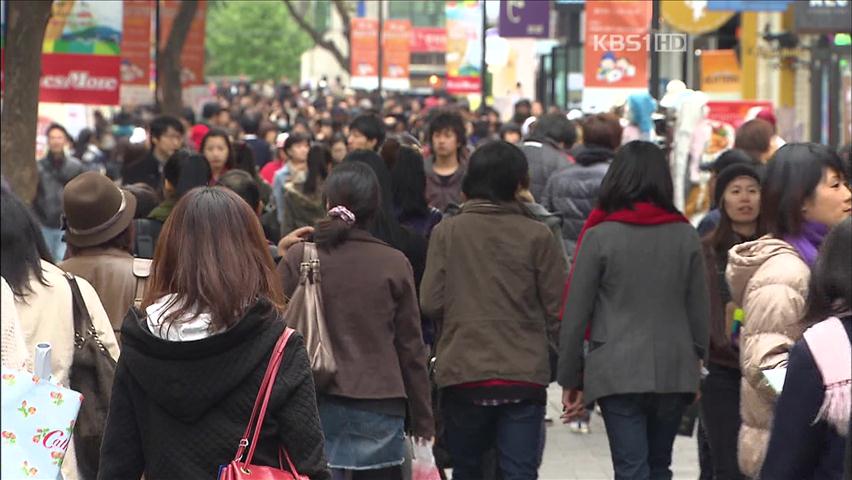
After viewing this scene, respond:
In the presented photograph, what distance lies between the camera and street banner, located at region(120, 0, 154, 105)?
75.9 ft

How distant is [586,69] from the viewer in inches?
663

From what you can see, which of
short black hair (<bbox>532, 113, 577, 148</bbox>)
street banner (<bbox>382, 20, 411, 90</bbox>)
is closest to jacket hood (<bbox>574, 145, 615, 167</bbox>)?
short black hair (<bbox>532, 113, 577, 148</bbox>)

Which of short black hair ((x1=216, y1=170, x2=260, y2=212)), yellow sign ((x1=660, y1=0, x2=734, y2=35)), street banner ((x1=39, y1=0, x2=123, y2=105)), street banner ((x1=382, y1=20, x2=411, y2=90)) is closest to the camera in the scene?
short black hair ((x1=216, y1=170, x2=260, y2=212))

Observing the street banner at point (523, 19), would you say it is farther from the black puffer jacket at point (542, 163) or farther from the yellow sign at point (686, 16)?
the black puffer jacket at point (542, 163)

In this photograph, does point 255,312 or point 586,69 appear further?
point 586,69

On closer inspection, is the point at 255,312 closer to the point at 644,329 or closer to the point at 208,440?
the point at 208,440

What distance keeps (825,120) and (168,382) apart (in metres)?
18.1

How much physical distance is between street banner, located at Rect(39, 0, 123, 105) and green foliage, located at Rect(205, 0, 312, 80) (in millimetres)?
75871

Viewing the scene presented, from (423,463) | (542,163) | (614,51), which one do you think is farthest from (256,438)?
(614,51)

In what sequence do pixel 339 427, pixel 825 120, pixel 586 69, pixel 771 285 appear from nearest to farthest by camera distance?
pixel 771 285
pixel 339 427
pixel 586 69
pixel 825 120

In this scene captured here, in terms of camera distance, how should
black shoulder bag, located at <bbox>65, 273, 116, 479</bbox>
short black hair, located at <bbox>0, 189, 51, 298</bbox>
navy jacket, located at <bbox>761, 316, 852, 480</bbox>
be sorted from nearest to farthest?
navy jacket, located at <bbox>761, 316, 852, 480</bbox>
short black hair, located at <bbox>0, 189, 51, 298</bbox>
black shoulder bag, located at <bbox>65, 273, 116, 479</bbox>

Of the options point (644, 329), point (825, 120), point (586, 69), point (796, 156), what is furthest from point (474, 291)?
point (825, 120)

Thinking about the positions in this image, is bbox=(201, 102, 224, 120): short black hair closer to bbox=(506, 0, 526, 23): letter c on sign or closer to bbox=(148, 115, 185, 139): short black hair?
bbox=(506, 0, 526, 23): letter c on sign

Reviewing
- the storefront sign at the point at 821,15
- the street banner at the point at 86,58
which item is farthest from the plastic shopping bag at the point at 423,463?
the street banner at the point at 86,58
